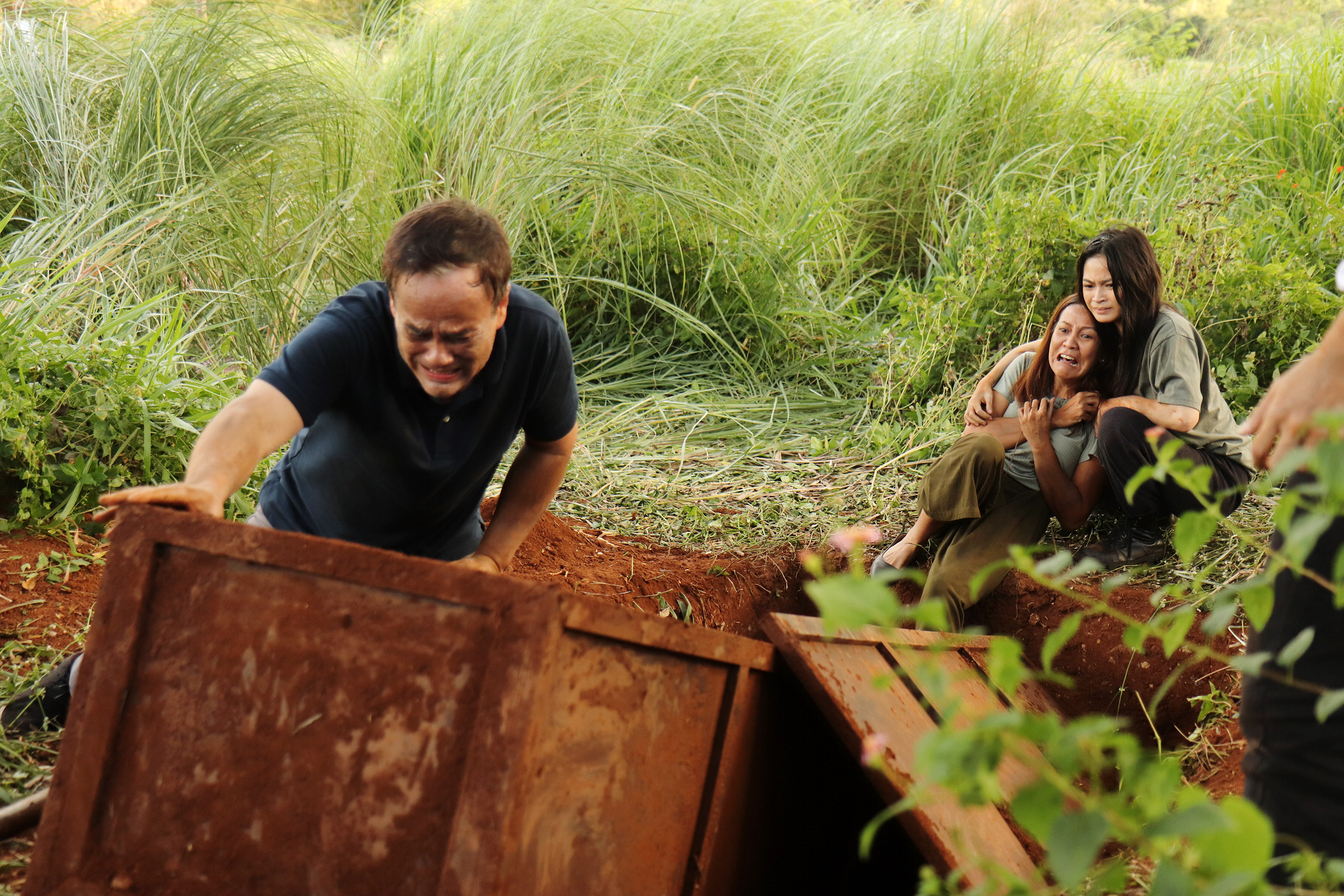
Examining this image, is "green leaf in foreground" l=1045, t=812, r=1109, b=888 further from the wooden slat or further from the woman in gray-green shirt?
the woman in gray-green shirt

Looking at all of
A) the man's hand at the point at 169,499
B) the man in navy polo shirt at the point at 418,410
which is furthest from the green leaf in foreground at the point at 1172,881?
the man in navy polo shirt at the point at 418,410

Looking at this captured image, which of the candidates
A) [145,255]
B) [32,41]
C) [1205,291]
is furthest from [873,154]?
[32,41]

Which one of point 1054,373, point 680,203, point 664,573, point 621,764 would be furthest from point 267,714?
point 680,203

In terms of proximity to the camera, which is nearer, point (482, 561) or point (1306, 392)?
point (1306, 392)

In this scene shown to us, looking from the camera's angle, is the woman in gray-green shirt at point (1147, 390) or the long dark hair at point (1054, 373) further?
the long dark hair at point (1054, 373)

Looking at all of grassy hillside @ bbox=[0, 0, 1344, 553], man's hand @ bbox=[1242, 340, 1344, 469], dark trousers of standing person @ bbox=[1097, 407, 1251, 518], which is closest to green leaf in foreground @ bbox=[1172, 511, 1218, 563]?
man's hand @ bbox=[1242, 340, 1344, 469]

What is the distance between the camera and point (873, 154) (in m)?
6.44

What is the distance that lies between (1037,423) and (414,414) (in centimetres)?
211

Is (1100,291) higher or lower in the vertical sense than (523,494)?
higher

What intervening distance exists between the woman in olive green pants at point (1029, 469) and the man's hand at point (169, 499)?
7.56ft

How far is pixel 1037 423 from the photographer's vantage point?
342cm

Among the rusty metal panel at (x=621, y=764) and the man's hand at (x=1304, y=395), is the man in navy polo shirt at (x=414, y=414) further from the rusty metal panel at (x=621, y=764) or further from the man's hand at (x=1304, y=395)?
the man's hand at (x=1304, y=395)

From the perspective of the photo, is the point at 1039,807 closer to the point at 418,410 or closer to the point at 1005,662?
the point at 1005,662

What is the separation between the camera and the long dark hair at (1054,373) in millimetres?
3459
